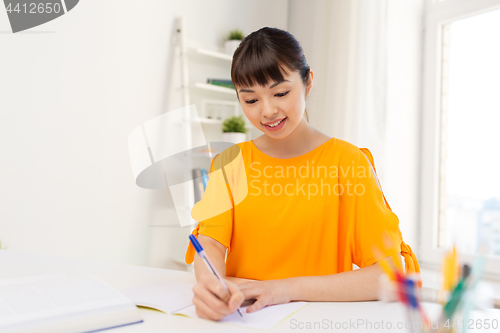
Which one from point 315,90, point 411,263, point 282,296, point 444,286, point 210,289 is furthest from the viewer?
point 315,90

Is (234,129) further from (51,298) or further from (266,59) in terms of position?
(51,298)

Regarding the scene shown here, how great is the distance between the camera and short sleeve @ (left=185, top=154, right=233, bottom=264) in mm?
Result: 1004

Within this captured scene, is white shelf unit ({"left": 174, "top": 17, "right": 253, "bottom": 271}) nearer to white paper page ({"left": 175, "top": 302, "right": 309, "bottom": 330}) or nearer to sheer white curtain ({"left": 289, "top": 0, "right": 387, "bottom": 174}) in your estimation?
sheer white curtain ({"left": 289, "top": 0, "right": 387, "bottom": 174})

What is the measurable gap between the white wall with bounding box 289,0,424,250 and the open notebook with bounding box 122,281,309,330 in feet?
5.04

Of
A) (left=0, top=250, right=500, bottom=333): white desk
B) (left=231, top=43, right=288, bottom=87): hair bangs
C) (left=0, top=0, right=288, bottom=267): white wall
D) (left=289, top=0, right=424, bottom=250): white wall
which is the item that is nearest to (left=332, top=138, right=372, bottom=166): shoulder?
(left=231, top=43, right=288, bottom=87): hair bangs

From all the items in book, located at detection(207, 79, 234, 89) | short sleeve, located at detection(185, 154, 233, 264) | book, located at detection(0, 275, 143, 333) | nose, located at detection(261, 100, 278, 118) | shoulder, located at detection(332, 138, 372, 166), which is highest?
book, located at detection(207, 79, 234, 89)

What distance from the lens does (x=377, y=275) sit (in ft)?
2.71

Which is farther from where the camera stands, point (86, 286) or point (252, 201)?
point (252, 201)

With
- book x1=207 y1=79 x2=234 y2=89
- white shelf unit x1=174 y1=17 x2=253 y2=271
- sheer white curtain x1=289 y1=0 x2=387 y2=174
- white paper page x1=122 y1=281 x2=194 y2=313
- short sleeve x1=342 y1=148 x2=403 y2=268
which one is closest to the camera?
white paper page x1=122 y1=281 x2=194 y2=313

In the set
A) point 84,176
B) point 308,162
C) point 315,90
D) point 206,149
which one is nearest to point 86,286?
point 308,162

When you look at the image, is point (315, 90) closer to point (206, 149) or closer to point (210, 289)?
point (206, 149)

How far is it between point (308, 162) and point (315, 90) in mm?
1300

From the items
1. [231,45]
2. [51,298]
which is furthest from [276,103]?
[231,45]

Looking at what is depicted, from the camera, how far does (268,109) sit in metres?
0.94
